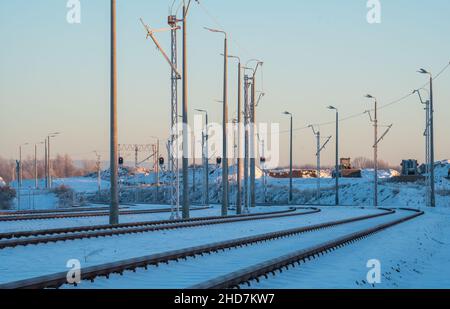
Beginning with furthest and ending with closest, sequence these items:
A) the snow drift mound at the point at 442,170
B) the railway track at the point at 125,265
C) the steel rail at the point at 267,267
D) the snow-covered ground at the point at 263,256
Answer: the snow drift mound at the point at 442,170
the snow-covered ground at the point at 263,256
the steel rail at the point at 267,267
the railway track at the point at 125,265

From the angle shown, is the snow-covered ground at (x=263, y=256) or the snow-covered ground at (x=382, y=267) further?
the snow-covered ground at (x=263, y=256)

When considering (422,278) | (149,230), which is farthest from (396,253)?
(149,230)

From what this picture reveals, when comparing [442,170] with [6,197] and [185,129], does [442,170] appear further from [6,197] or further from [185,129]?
[185,129]

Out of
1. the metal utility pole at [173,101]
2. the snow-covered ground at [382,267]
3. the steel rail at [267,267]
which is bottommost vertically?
the snow-covered ground at [382,267]

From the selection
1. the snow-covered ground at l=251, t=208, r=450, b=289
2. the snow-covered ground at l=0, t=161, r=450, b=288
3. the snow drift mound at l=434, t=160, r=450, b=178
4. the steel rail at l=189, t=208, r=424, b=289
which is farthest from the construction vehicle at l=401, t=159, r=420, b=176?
the steel rail at l=189, t=208, r=424, b=289

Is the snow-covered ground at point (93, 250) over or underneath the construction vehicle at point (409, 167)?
underneath

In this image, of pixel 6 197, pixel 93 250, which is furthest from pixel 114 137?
pixel 6 197

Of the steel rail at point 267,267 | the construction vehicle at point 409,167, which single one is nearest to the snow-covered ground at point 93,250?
the steel rail at point 267,267

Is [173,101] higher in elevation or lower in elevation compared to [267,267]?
higher

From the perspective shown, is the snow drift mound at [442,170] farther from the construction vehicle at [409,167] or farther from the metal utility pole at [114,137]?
the metal utility pole at [114,137]

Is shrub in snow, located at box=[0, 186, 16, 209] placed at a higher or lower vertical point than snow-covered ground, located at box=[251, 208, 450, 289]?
lower

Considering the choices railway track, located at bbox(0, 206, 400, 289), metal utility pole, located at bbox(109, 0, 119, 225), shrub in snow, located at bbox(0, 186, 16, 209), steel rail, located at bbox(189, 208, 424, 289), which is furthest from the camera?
shrub in snow, located at bbox(0, 186, 16, 209)

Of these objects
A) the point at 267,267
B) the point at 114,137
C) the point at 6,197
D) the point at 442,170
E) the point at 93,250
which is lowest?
the point at 6,197

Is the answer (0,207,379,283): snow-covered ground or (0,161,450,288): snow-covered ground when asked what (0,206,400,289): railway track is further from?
(0,207,379,283): snow-covered ground
